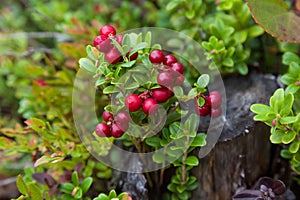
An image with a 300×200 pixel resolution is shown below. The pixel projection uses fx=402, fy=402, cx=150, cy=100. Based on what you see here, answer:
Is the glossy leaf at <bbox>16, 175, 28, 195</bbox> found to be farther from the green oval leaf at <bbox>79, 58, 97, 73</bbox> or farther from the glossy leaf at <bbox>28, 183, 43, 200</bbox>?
the green oval leaf at <bbox>79, 58, 97, 73</bbox>

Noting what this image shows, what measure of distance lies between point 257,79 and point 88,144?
0.72 meters

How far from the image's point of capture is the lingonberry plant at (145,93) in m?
1.11

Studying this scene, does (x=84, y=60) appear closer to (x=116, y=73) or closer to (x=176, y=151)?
(x=116, y=73)

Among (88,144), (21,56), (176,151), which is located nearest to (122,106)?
(176,151)

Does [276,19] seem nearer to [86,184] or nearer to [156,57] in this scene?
[156,57]

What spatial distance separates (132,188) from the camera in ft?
4.63

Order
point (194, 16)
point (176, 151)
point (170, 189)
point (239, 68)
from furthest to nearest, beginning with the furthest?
1. point (194, 16)
2. point (239, 68)
3. point (170, 189)
4. point (176, 151)

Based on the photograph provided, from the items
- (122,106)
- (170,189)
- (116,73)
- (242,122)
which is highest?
(116,73)

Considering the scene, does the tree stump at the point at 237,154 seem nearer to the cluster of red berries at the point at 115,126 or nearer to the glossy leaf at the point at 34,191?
the cluster of red berries at the point at 115,126

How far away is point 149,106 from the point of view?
110 centimetres

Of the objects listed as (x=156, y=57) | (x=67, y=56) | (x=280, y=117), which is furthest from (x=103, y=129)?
(x=67, y=56)

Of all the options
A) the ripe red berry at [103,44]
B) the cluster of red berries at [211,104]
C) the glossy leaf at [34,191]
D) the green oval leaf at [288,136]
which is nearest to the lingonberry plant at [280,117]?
the green oval leaf at [288,136]

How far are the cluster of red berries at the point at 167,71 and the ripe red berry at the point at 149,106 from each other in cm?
6

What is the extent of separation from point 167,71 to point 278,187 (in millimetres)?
528
